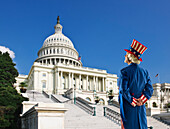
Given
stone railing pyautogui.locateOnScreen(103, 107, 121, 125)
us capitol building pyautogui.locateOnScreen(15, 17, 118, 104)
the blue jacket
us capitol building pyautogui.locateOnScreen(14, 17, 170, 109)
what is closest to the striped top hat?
the blue jacket

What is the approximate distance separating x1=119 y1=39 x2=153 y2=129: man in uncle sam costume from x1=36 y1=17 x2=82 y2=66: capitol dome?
7610 cm

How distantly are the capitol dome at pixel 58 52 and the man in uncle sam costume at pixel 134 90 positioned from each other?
7610 centimetres

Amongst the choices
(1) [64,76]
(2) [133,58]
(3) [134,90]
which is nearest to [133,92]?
(3) [134,90]

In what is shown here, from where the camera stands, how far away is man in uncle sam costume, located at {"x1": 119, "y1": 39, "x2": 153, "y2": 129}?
5484mm

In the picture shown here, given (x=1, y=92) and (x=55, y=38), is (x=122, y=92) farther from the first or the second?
(x=55, y=38)

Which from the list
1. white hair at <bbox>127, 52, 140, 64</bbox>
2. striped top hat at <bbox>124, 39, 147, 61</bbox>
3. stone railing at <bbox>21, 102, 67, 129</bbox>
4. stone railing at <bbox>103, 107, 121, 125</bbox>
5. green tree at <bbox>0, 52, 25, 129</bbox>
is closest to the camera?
striped top hat at <bbox>124, 39, 147, 61</bbox>

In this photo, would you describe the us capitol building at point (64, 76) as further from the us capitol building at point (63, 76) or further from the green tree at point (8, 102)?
the green tree at point (8, 102)

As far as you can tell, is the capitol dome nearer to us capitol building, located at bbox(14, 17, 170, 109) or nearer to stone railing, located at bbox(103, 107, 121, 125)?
us capitol building, located at bbox(14, 17, 170, 109)

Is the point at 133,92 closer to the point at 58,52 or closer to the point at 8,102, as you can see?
the point at 8,102

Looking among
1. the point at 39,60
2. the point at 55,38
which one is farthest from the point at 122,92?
the point at 55,38

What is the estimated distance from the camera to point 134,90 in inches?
225

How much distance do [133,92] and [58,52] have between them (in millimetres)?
86019

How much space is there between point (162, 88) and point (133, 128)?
112816 millimetres

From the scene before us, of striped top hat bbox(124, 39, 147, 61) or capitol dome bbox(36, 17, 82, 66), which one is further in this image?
capitol dome bbox(36, 17, 82, 66)
